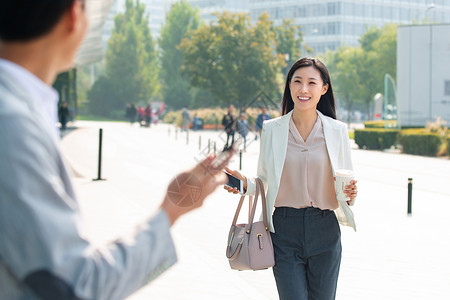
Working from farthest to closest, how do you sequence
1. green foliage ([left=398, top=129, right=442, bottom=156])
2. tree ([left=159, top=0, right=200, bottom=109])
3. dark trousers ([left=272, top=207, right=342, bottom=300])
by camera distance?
tree ([left=159, top=0, right=200, bottom=109]), green foliage ([left=398, top=129, right=442, bottom=156]), dark trousers ([left=272, top=207, right=342, bottom=300])

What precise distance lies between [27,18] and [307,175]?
2.74 meters

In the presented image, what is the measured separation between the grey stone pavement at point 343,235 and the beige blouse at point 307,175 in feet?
2.95

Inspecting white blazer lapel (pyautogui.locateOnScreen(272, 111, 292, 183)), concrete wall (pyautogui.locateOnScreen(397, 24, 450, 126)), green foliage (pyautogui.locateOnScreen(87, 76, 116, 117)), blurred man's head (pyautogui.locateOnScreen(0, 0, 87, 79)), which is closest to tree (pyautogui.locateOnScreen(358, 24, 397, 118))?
green foliage (pyautogui.locateOnScreen(87, 76, 116, 117))

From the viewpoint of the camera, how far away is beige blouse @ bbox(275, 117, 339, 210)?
12.4 ft

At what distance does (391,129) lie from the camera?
28016 millimetres

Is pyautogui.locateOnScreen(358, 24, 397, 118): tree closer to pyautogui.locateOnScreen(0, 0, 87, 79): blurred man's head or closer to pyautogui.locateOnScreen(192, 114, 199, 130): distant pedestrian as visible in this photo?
pyautogui.locateOnScreen(192, 114, 199, 130): distant pedestrian

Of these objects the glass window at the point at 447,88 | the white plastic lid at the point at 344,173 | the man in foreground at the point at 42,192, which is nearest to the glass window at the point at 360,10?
the glass window at the point at 447,88

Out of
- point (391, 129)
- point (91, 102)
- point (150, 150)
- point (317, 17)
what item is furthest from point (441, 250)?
point (317, 17)

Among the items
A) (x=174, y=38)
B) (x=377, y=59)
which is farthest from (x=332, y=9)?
(x=377, y=59)

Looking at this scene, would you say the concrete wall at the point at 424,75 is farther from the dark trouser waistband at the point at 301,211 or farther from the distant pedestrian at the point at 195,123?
the dark trouser waistband at the point at 301,211

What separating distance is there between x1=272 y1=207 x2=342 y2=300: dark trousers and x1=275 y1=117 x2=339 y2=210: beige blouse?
0.17 feet

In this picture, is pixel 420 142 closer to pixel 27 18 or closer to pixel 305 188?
pixel 305 188

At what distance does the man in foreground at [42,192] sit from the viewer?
3.86ft

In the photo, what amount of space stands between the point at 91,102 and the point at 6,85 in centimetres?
7918
